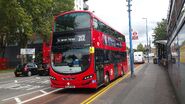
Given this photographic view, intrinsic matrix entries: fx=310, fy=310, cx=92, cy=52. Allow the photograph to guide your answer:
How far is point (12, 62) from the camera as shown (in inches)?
2475

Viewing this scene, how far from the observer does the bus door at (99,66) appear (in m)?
15.0

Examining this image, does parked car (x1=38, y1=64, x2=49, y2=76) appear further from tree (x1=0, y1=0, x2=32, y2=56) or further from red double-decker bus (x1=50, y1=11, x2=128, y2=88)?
red double-decker bus (x1=50, y1=11, x2=128, y2=88)

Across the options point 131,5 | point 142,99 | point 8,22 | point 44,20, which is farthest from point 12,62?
point 142,99

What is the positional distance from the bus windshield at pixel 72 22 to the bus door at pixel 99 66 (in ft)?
4.84

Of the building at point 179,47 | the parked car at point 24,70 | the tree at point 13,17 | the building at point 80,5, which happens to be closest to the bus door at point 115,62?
the building at point 179,47

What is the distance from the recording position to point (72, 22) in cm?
1529

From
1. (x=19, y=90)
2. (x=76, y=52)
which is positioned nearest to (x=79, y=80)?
(x=76, y=52)

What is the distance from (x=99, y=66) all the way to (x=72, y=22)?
8.44ft

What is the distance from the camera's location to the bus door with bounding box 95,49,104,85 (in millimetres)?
15031

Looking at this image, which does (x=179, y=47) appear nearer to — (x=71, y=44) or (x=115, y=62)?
(x=71, y=44)

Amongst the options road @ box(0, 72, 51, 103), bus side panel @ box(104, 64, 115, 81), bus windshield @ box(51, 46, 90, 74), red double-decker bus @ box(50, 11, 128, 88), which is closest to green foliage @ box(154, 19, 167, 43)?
bus side panel @ box(104, 64, 115, 81)

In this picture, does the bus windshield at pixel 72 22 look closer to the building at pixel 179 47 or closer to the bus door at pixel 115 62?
the building at pixel 179 47

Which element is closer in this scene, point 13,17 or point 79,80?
point 79,80

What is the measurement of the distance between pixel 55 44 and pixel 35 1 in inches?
988
